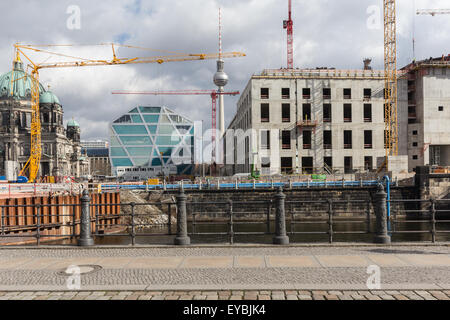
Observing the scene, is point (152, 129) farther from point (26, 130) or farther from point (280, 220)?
point (280, 220)

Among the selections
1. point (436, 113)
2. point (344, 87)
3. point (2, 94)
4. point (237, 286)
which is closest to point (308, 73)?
point (344, 87)

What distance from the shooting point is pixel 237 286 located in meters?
6.78

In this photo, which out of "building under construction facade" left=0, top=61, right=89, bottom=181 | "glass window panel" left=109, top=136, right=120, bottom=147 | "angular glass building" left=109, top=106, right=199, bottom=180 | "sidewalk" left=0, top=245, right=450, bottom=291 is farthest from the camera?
"angular glass building" left=109, top=106, right=199, bottom=180

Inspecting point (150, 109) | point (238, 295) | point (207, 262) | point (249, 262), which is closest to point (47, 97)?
point (150, 109)

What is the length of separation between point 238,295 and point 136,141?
454ft

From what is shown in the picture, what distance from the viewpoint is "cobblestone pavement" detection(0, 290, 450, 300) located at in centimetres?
615

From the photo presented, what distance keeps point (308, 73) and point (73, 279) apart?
53.1 m

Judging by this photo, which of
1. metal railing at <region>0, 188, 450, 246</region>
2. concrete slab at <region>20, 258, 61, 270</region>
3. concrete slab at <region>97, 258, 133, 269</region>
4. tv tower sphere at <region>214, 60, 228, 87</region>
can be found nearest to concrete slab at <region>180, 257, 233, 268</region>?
metal railing at <region>0, 188, 450, 246</region>

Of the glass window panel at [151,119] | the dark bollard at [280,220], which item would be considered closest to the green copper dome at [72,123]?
the glass window panel at [151,119]

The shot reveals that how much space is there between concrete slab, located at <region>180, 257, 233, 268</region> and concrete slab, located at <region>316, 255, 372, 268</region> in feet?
7.75

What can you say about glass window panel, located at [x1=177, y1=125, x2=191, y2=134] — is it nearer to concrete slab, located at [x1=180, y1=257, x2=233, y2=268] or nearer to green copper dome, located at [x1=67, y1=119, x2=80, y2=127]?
green copper dome, located at [x1=67, y1=119, x2=80, y2=127]

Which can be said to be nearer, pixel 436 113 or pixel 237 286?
pixel 237 286

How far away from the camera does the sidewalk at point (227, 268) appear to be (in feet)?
22.6
